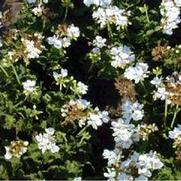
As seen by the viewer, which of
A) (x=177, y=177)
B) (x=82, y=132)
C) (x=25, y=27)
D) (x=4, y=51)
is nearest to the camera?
(x=177, y=177)

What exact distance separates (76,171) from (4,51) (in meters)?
0.89

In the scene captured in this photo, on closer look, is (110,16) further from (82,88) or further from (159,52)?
(82,88)

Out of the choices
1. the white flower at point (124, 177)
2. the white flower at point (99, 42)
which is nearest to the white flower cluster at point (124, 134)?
the white flower at point (124, 177)

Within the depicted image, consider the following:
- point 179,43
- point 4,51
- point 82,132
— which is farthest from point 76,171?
point 179,43

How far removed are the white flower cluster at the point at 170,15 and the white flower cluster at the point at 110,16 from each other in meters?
0.22

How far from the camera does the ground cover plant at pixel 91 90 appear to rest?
10.7 feet

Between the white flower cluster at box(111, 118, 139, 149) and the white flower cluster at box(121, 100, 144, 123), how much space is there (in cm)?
4

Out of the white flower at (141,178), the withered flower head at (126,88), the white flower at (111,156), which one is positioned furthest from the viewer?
the withered flower head at (126,88)

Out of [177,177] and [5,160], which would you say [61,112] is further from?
[177,177]

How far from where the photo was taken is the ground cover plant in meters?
3.27

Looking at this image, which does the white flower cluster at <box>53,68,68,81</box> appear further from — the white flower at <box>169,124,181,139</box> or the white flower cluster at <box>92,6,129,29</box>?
the white flower at <box>169,124,181,139</box>

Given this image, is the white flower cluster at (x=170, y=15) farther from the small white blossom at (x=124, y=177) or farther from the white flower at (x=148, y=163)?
the small white blossom at (x=124, y=177)

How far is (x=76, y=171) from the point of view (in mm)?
3262

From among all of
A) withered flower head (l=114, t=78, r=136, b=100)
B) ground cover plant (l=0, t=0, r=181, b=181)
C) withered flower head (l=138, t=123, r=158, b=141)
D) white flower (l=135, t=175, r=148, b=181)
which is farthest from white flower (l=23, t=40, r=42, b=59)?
white flower (l=135, t=175, r=148, b=181)
